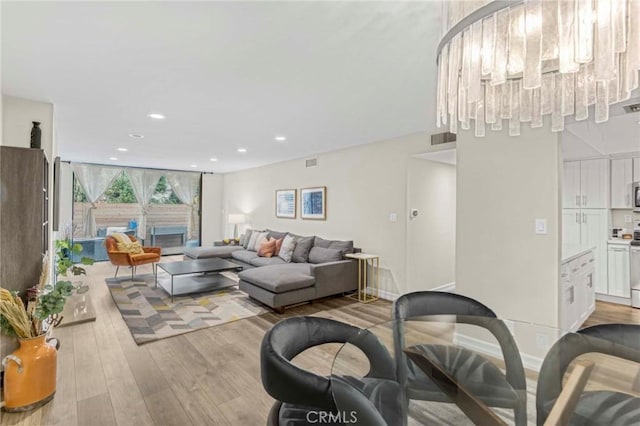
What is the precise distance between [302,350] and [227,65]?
204 centimetres

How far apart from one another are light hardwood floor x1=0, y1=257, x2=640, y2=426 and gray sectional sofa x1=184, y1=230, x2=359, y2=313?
0.36 m

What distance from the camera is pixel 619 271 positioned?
4176 millimetres

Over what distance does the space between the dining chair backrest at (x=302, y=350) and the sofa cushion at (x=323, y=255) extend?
2.97m

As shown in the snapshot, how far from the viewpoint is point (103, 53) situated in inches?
83.4

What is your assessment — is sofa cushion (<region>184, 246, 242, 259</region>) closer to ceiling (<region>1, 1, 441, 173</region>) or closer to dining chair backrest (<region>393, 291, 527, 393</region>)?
ceiling (<region>1, 1, 441, 173</region>)

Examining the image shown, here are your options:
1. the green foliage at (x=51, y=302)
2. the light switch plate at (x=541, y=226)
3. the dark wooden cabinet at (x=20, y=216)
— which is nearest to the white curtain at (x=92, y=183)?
the dark wooden cabinet at (x=20, y=216)

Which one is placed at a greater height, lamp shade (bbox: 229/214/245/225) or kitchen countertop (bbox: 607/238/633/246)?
lamp shade (bbox: 229/214/245/225)

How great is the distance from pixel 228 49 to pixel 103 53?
889 millimetres

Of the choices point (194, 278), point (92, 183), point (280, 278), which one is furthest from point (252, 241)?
point (92, 183)

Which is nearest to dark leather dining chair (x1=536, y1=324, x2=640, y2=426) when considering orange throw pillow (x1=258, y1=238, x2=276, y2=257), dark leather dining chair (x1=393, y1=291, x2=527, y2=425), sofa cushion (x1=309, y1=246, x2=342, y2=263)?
dark leather dining chair (x1=393, y1=291, x2=527, y2=425)

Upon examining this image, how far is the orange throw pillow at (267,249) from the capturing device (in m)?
5.85

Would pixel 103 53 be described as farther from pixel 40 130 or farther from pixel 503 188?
pixel 503 188

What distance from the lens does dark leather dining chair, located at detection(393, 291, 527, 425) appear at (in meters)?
1.77

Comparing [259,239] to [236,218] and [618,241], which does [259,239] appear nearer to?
[236,218]
